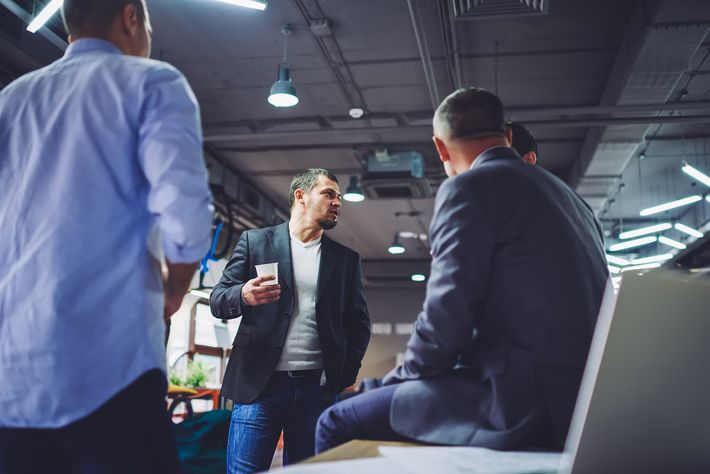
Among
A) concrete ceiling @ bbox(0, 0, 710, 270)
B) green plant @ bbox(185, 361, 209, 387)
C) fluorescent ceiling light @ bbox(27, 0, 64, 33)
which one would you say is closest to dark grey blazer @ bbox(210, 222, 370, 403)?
fluorescent ceiling light @ bbox(27, 0, 64, 33)

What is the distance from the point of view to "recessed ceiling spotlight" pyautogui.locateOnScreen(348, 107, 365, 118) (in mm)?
6988

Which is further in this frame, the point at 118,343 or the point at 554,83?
the point at 554,83

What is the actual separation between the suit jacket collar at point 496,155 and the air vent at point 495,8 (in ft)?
10.4

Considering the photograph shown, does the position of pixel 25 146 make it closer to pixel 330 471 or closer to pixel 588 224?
pixel 330 471

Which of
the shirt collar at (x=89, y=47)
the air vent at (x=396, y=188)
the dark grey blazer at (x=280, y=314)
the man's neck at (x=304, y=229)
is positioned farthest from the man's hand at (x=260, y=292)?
the air vent at (x=396, y=188)

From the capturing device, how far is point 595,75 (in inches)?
249

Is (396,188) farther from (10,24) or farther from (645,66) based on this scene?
(10,24)

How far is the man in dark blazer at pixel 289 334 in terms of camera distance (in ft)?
7.49

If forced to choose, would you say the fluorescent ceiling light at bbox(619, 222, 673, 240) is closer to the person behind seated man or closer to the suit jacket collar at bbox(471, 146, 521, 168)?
the person behind seated man

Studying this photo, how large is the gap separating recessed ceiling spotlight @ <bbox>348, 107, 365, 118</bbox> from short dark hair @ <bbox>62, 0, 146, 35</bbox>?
5.73 meters

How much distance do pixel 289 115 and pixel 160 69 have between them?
20.8ft

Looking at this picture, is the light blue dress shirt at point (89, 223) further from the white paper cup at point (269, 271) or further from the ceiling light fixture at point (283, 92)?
the ceiling light fixture at point (283, 92)

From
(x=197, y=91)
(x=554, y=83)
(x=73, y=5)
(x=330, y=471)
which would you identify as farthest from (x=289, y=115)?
(x=330, y=471)

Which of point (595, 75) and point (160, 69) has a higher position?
point (595, 75)
